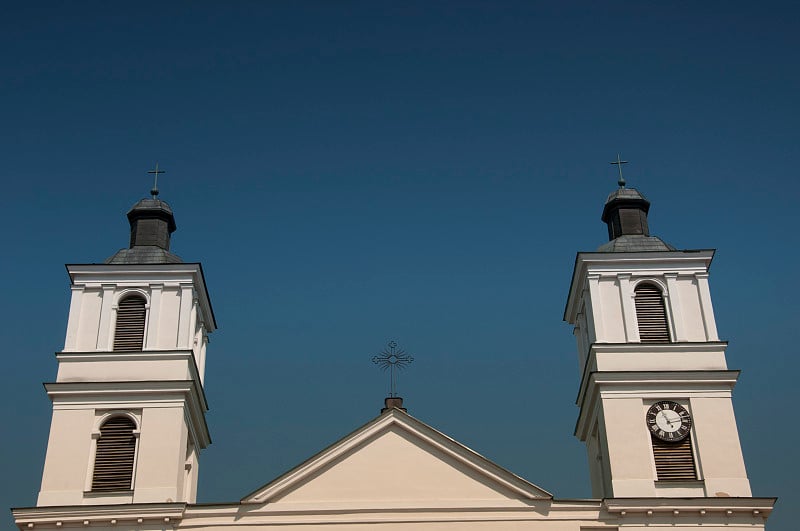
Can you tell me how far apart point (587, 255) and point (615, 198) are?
318 cm

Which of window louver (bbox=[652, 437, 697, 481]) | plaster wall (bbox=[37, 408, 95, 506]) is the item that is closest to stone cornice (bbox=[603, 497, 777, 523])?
window louver (bbox=[652, 437, 697, 481])

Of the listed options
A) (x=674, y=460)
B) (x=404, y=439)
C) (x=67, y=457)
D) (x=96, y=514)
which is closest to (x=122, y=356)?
(x=67, y=457)

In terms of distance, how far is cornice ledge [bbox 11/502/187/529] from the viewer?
27719 millimetres

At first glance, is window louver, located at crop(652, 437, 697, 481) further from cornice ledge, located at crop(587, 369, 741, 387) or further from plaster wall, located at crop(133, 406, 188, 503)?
plaster wall, located at crop(133, 406, 188, 503)

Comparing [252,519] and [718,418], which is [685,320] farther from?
[252,519]

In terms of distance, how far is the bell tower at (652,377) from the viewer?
94.6 feet

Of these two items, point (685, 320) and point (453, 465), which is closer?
point (453, 465)

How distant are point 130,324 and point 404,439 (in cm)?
832

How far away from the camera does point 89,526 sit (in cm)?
2773

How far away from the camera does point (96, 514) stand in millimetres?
27766

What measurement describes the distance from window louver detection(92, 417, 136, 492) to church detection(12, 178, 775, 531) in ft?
0.11

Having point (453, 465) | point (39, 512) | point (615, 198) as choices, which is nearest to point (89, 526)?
point (39, 512)

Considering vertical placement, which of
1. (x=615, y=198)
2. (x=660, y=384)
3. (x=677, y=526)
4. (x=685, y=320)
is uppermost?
(x=615, y=198)

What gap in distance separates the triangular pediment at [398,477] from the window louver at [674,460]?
120 inches
